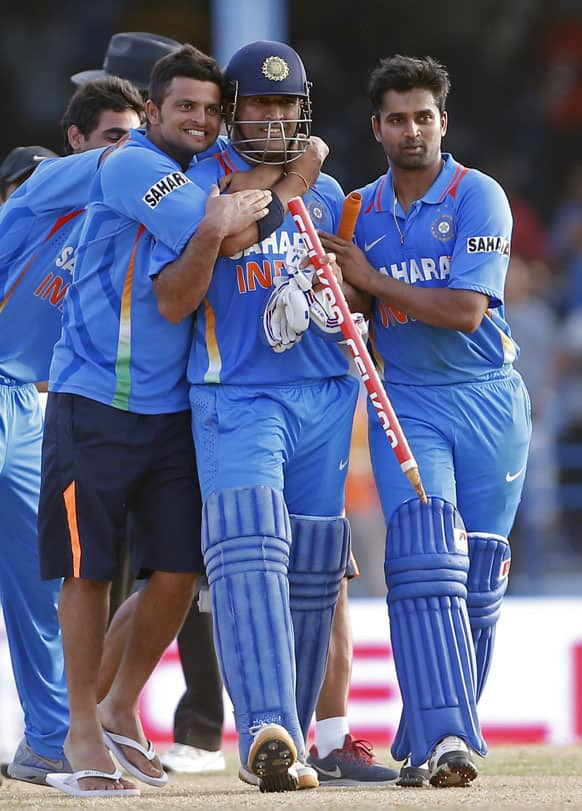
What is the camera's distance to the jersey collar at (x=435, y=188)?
5.01m

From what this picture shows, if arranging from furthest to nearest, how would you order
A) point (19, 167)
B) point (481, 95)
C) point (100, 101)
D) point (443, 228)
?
1. point (481, 95)
2. point (19, 167)
3. point (100, 101)
4. point (443, 228)

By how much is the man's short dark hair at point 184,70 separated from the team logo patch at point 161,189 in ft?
0.97

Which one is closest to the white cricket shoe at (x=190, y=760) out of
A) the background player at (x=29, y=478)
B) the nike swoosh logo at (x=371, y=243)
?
the background player at (x=29, y=478)

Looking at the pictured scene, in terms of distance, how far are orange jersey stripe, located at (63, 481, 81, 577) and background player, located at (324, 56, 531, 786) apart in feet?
2.98

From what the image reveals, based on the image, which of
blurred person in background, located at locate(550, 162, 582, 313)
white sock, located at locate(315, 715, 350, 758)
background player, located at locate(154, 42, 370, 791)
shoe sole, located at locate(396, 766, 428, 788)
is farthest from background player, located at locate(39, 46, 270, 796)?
blurred person in background, located at locate(550, 162, 582, 313)

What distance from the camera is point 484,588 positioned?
5.04 meters

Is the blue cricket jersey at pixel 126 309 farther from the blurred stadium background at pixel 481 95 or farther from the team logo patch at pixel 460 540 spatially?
the blurred stadium background at pixel 481 95

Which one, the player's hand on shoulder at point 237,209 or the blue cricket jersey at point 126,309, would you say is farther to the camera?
the blue cricket jersey at point 126,309

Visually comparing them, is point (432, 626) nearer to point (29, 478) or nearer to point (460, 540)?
point (460, 540)

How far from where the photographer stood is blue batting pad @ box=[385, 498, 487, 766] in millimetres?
4738

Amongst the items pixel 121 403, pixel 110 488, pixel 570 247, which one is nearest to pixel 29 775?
pixel 110 488

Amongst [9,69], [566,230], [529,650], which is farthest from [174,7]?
[529,650]

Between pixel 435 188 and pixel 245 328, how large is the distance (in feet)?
2.48

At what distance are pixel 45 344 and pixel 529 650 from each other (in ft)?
11.7
